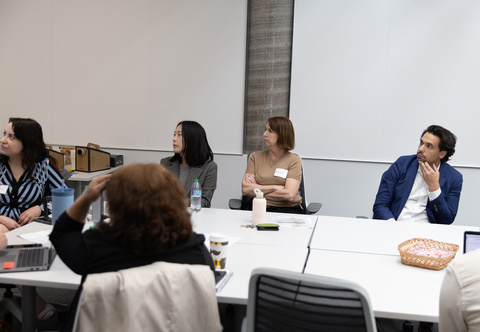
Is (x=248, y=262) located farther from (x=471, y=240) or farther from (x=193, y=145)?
(x=193, y=145)

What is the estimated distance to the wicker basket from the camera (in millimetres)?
1981

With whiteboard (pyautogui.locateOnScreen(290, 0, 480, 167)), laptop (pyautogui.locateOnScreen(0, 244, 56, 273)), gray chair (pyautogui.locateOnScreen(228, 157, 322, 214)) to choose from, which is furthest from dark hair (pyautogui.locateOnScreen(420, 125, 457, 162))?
laptop (pyautogui.locateOnScreen(0, 244, 56, 273))

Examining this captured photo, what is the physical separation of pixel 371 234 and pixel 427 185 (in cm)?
85

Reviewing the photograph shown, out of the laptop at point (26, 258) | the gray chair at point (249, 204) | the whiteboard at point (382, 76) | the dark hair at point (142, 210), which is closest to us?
the dark hair at point (142, 210)

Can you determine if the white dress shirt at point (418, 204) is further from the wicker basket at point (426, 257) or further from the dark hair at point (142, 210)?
the dark hair at point (142, 210)

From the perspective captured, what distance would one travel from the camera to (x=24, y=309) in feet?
6.92

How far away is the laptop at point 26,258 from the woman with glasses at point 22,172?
0.82 meters

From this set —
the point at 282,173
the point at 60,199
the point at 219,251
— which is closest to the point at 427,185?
the point at 282,173

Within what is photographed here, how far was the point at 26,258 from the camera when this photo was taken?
1.99 m

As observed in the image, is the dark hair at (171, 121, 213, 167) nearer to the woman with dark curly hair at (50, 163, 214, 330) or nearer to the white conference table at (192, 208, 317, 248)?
the white conference table at (192, 208, 317, 248)

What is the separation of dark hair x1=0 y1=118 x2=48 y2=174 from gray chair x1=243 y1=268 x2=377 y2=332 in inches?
85.7

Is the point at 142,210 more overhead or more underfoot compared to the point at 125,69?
more underfoot

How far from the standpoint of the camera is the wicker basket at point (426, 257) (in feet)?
6.50

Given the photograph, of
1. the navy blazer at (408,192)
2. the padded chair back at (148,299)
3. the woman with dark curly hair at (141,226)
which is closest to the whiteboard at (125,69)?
the navy blazer at (408,192)
